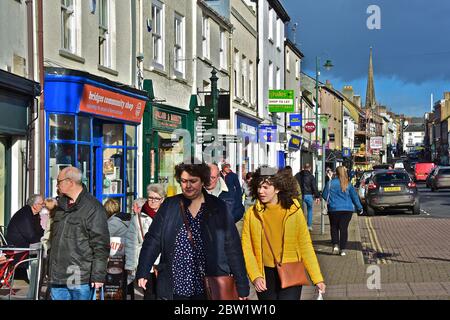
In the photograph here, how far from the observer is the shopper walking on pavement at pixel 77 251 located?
636 centimetres

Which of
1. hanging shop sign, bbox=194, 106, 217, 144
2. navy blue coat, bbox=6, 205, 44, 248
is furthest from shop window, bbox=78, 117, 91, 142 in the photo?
hanging shop sign, bbox=194, 106, 217, 144

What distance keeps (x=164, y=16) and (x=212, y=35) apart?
16.9ft

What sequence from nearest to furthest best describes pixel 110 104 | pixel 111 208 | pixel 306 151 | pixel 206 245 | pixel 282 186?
pixel 206 245 < pixel 282 186 < pixel 111 208 < pixel 110 104 < pixel 306 151

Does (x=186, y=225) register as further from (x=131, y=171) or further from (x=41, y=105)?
(x=131, y=171)

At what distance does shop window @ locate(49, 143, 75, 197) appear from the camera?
541 inches

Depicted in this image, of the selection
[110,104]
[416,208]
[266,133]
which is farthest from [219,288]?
[266,133]

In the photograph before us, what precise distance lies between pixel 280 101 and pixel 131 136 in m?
13.5

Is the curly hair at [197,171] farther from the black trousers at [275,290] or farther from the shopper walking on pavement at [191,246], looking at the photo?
Result: the black trousers at [275,290]

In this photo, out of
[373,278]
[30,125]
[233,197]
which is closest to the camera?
[373,278]

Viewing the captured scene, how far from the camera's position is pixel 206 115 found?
23.3 meters

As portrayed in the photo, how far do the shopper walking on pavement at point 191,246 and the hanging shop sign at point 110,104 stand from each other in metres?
9.00

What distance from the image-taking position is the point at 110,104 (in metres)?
16.1
